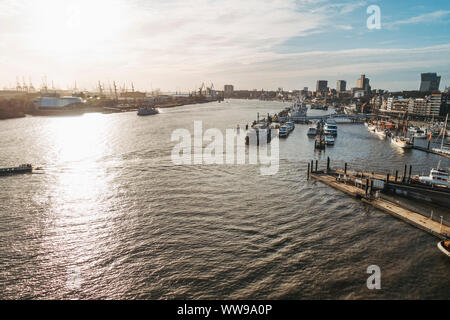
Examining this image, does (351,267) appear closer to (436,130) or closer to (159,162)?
(159,162)

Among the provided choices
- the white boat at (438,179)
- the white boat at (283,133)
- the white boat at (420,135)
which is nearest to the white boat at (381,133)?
the white boat at (420,135)

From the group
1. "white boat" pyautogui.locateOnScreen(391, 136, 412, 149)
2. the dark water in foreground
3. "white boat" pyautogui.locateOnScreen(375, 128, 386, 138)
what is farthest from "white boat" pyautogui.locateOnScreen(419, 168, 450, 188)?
"white boat" pyautogui.locateOnScreen(375, 128, 386, 138)

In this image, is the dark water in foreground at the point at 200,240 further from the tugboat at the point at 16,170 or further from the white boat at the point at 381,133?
the white boat at the point at 381,133

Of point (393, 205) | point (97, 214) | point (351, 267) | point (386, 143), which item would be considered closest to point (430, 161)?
point (386, 143)

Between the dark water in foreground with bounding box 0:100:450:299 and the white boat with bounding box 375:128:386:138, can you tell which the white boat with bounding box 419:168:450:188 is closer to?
the dark water in foreground with bounding box 0:100:450:299

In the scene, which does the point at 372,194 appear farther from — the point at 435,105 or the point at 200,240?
the point at 435,105
